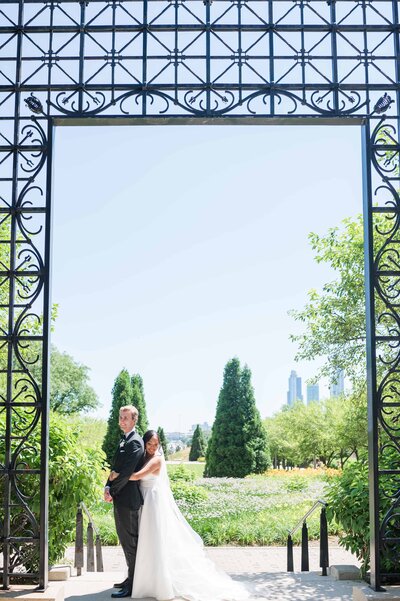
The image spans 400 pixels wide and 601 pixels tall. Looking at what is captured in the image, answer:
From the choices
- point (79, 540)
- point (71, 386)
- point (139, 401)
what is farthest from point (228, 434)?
point (79, 540)

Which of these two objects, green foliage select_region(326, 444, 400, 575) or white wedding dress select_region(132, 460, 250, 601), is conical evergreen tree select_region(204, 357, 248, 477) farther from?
white wedding dress select_region(132, 460, 250, 601)

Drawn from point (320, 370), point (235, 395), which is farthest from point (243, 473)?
point (320, 370)

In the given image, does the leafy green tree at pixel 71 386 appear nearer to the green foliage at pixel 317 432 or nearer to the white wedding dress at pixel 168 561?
the green foliage at pixel 317 432

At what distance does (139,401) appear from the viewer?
29781 mm

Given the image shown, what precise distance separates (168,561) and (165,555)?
9cm

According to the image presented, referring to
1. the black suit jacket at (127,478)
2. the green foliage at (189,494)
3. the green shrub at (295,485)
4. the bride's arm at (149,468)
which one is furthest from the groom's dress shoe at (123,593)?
the green shrub at (295,485)

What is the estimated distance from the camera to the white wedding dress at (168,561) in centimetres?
711

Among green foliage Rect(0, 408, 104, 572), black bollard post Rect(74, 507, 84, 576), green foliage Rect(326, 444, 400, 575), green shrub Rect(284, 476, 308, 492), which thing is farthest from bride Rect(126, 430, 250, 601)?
green shrub Rect(284, 476, 308, 492)

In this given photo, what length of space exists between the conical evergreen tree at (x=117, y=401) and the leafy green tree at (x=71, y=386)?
14333 millimetres

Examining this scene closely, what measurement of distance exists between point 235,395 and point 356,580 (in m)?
21.9

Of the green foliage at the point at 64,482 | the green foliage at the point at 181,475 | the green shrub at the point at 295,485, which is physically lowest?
the green shrub at the point at 295,485

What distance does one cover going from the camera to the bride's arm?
23.8ft

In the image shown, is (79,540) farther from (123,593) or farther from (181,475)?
(181,475)

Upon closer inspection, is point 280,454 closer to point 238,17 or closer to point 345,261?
point 345,261
